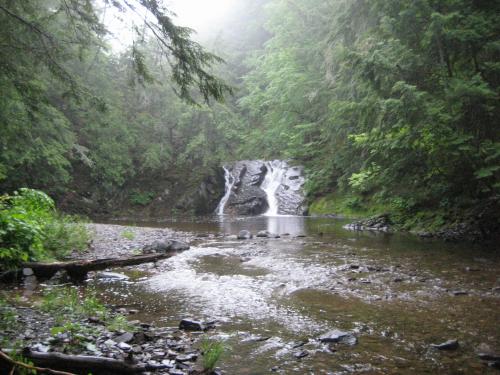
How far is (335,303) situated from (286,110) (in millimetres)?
24108

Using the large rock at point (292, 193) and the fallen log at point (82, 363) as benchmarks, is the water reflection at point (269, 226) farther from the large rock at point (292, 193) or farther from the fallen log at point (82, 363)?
the fallen log at point (82, 363)

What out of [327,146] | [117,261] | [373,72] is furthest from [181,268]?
[327,146]

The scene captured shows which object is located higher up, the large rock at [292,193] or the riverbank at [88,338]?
the large rock at [292,193]

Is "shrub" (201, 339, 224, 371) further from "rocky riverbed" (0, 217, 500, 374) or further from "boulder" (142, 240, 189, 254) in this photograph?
"boulder" (142, 240, 189, 254)

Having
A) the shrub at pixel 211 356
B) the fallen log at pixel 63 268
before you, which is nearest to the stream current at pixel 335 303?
the shrub at pixel 211 356

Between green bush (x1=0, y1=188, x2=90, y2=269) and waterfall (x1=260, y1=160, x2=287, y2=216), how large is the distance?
17.2 meters

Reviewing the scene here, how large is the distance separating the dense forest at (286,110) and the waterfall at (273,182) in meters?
1.46

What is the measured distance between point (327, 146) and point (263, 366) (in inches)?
895

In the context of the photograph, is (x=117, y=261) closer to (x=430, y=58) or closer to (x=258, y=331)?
(x=258, y=331)

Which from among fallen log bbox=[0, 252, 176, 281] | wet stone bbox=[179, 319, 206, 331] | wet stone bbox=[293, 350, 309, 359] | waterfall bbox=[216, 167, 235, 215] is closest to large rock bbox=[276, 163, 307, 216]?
waterfall bbox=[216, 167, 235, 215]

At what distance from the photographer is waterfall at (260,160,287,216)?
2583 cm

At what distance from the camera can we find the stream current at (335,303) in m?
3.63

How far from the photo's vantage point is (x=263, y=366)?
3471 mm

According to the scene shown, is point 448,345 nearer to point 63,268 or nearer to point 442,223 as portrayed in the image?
point 63,268
